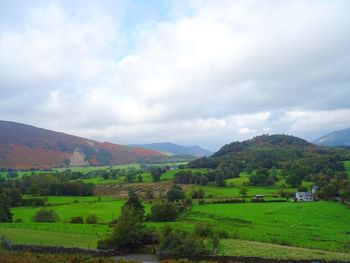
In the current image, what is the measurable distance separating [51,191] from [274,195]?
7611cm

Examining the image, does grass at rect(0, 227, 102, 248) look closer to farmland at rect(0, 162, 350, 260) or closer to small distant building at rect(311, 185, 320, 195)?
farmland at rect(0, 162, 350, 260)

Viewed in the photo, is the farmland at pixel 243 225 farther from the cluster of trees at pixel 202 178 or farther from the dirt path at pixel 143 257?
the cluster of trees at pixel 202 178

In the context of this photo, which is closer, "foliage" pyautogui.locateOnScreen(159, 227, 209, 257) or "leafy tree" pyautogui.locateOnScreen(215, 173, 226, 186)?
"foliage" pyautogui.locateOnScreen(159, 227, 209, 257)

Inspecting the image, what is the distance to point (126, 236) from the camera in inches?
2067

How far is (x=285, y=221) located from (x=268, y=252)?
33875 millimetres

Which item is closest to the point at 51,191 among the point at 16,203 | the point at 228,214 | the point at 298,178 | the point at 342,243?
the point at 16,203

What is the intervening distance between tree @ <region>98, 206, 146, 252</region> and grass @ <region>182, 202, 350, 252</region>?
→ 17.7 meters

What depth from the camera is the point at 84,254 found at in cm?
4628

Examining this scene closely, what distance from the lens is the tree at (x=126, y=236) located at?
171 ft

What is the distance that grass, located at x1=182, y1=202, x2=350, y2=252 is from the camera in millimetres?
60750

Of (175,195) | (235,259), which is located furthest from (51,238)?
(175,195)

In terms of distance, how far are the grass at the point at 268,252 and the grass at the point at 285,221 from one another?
677cm

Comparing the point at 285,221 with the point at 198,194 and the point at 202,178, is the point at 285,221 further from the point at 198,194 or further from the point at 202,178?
the point at 202,178

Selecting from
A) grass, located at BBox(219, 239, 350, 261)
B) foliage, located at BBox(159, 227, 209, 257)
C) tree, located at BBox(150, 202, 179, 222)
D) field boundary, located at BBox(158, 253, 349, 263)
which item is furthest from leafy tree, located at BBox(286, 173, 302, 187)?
field boundary, located at BBox(158, 253, 349, 263)
